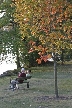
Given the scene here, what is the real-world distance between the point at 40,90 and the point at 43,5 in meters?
4.61

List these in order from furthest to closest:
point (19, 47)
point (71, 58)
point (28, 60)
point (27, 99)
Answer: point (71, 58) → point (28, 60) → point (19, 47) → point (27, 99)

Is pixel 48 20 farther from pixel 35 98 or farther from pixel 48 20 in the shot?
pixel 35 98

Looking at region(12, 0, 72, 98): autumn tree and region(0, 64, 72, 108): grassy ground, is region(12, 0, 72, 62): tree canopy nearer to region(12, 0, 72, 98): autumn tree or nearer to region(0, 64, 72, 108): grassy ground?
region(12, 0, 72, 98): autumn tree

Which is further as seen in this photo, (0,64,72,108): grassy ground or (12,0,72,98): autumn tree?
(12,0,72,98): autumn tree

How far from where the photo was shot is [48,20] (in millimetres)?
14938

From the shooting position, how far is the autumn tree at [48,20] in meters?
14.8

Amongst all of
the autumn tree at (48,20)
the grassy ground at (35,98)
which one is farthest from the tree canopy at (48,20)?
the grassy ground at (35,98)

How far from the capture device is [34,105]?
1331 cm

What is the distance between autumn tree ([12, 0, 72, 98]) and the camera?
14836 mm

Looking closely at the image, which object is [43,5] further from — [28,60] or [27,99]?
[28,60]

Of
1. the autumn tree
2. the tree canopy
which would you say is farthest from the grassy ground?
the tree canopy

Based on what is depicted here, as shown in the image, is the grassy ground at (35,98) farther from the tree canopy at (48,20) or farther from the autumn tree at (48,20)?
the tree canopy at (48,20)

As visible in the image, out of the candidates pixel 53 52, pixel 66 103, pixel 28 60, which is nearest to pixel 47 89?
pixel 53 52

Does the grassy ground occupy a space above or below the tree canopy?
below
